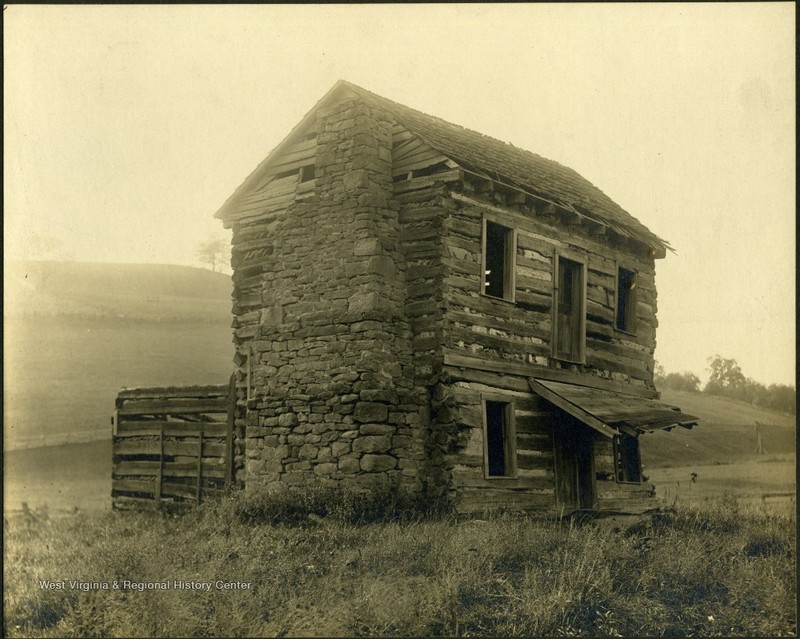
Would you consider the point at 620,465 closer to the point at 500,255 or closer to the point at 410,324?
the point at 500,255

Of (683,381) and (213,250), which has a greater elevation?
(213,250)

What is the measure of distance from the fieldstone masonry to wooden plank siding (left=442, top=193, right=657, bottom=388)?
994 millimetres

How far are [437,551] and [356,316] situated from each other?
431 cm

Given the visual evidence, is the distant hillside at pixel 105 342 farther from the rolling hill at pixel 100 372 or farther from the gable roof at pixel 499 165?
the gable roof at pixel 499 165

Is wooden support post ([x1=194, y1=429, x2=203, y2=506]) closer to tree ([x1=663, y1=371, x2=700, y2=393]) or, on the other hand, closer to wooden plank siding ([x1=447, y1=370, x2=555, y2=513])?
wooden plank siding ([x1=447, y1=370, x2=555, y2=513])

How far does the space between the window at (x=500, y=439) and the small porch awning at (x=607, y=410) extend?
0.77 m

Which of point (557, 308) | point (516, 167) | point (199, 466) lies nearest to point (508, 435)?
point (557, 308)

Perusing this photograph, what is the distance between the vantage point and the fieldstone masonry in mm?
12344

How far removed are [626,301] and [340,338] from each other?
812 centimetres

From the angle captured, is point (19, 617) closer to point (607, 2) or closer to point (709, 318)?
point (607, 2)

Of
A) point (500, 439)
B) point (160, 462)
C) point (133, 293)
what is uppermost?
point (133, 293)

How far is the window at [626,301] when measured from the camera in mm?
17781

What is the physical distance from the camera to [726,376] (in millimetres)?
29094

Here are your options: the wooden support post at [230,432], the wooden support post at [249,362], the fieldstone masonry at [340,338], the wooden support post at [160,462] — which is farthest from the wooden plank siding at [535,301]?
the wooden support post at [160,462]
